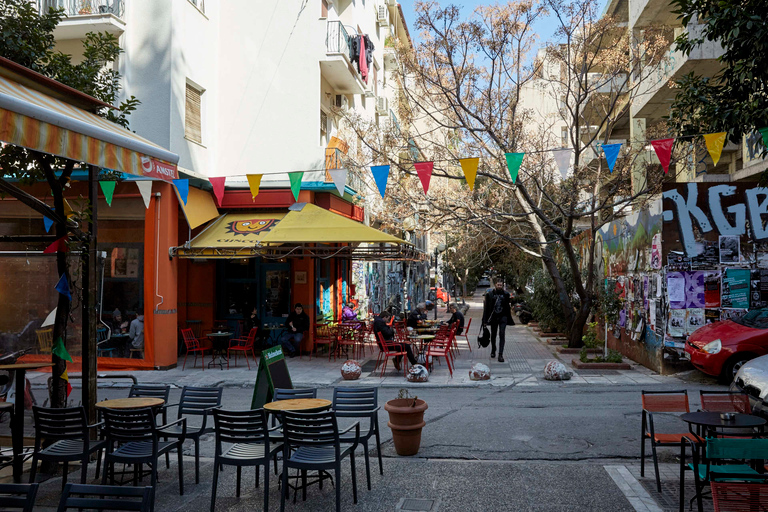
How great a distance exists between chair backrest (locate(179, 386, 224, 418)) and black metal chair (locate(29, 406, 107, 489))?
105 cm

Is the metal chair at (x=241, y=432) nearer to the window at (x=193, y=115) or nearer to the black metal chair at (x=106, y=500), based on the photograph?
the black metal chair at (x=106, y=500)

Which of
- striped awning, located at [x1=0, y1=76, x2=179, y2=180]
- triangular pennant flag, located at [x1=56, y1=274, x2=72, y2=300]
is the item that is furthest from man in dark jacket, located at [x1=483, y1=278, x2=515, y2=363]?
striped awning, located at [x1=0, y1=76, x2=179, y2=180]

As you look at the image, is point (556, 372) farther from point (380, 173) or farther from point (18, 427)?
point (18, 427)

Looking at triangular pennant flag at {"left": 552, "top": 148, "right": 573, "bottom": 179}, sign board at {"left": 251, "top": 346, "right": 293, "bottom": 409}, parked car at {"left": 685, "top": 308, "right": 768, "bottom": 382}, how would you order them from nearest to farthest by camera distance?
sign board at {"left": 251, "top": 346, "right": 293, "bottom": 409}, parked car at {"left": 685, "top": 308, "right": 768, "bottom": 382}, triangular pennant flag at {"left": 552, "top": 148, "right": 573, "bottom": 179}

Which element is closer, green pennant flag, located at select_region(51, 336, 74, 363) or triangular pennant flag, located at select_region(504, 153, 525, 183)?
green pennant flag, located at select_region(51, 336, 74, 363)

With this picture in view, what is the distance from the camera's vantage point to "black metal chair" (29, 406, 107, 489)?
601 centimetres

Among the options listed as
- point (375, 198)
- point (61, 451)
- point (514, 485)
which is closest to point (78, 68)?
point (61, 451)

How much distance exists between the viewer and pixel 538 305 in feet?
71.7

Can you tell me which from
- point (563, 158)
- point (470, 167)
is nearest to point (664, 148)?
point (563, 158)

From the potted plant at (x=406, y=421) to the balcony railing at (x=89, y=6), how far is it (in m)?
13.5

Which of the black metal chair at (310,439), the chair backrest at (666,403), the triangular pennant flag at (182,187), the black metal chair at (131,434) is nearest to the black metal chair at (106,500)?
the black metal chair at (310,439)

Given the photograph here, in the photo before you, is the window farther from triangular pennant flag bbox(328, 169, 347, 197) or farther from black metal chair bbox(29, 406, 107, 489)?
Result: black metal chair bbox(29, 406, 107, 489)

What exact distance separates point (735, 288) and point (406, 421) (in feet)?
28.9

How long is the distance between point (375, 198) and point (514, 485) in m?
17.9
